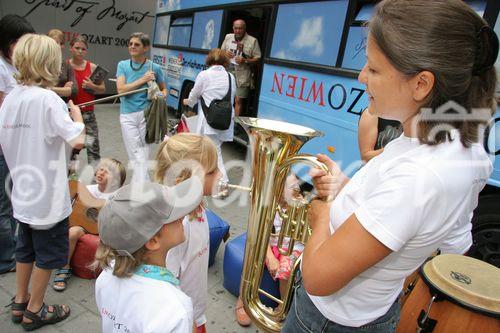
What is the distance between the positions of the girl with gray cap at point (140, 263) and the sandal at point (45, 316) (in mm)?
1156

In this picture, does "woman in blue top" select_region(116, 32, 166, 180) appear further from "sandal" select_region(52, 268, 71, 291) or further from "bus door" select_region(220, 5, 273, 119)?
"bus door" select_region(220, 5, 273, 119)

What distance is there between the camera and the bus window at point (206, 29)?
578cm

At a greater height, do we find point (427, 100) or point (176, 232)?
point (427, 100)

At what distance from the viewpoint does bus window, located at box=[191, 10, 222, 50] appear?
228 inches

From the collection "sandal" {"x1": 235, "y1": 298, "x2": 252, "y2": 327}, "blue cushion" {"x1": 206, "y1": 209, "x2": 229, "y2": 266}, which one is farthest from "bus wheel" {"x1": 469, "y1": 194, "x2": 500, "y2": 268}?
"blue cushion" {"x1": 206, "y1": 209, "x2": 229, "y2": 266}

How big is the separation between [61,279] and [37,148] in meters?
1.06

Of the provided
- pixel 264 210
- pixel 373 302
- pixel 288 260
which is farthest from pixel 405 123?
pixel 288 260

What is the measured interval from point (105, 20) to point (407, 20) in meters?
10.5

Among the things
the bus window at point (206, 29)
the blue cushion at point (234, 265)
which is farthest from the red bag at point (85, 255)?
the bus window at point (206, 29)

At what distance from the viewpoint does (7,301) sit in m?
2.26

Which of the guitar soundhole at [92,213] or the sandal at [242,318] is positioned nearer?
the sandal at [242,318]

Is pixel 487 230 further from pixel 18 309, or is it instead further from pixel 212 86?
pixel 18 309

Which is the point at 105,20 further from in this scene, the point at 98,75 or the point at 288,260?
the point at 288,260

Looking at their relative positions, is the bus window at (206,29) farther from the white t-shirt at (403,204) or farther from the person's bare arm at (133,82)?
the white t-shirt at (403,204)
